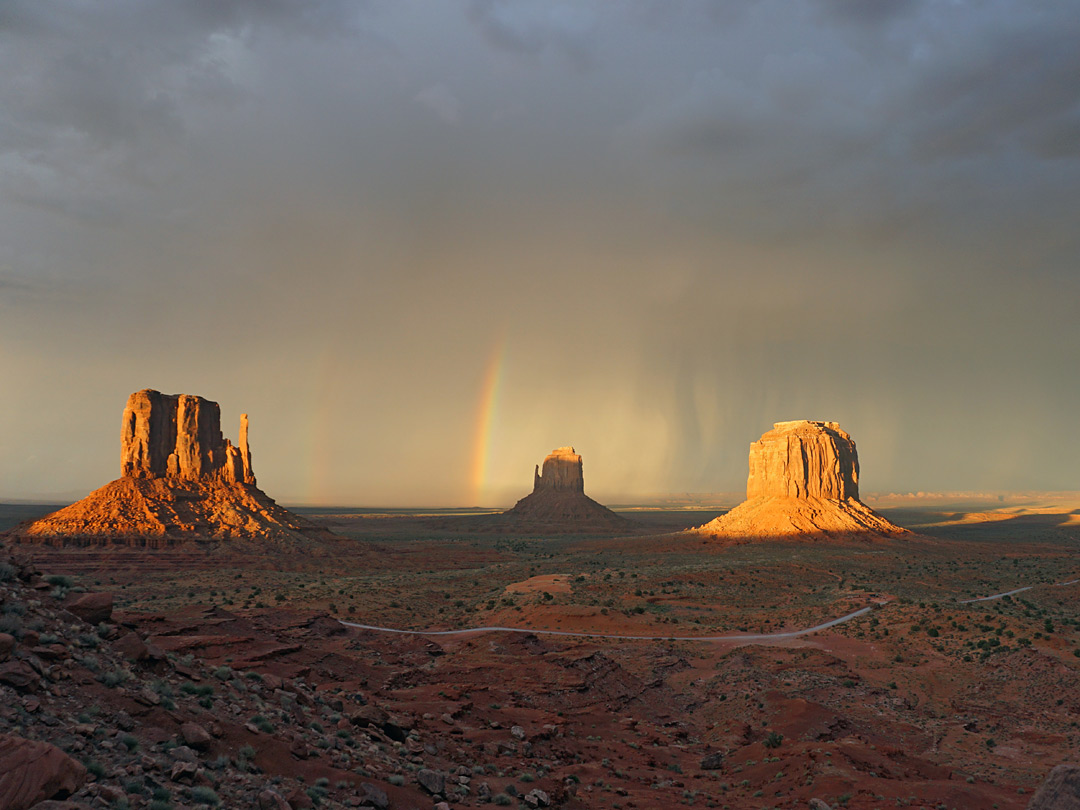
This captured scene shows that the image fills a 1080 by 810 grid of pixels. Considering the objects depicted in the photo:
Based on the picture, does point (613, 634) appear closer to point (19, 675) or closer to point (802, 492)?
point (19, 675)

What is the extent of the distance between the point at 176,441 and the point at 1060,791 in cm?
10871

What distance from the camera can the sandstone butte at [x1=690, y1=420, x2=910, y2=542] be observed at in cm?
11750

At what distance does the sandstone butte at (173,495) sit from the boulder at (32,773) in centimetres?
8633

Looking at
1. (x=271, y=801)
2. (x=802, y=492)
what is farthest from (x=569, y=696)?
(x=802, y=492)

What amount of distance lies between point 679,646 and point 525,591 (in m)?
22.5

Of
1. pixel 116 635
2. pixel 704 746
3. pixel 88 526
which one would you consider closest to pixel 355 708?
pixel 116 635

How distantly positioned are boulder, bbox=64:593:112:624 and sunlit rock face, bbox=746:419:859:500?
125858 millimetres

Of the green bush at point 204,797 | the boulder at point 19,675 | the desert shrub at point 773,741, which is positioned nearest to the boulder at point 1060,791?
the desert shrub at point 773,741

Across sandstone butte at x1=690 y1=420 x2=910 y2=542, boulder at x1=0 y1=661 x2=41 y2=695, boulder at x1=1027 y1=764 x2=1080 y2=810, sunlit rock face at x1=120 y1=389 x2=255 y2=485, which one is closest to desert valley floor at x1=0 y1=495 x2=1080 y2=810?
boulder at x1=0 y1=661 x2=41 y2=695

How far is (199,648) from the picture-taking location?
24375mm

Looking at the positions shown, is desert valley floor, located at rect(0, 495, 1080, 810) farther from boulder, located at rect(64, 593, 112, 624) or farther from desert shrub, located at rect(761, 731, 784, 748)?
boulder, located at rect(64, 593, 112, 624)

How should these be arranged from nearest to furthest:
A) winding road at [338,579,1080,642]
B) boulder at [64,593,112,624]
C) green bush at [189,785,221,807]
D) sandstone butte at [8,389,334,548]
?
green bush at [189,785,221,807]
boulder at [64,593,112,624]
winding road at [338,579,1080,642]
sandstone butte at [8,389,334,548]

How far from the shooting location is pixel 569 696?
90.1 feet

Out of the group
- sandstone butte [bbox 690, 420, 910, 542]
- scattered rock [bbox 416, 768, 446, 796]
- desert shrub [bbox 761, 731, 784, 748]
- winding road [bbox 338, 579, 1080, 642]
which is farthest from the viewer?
sandstone butte [bbox 690, 420, 910, 542]
